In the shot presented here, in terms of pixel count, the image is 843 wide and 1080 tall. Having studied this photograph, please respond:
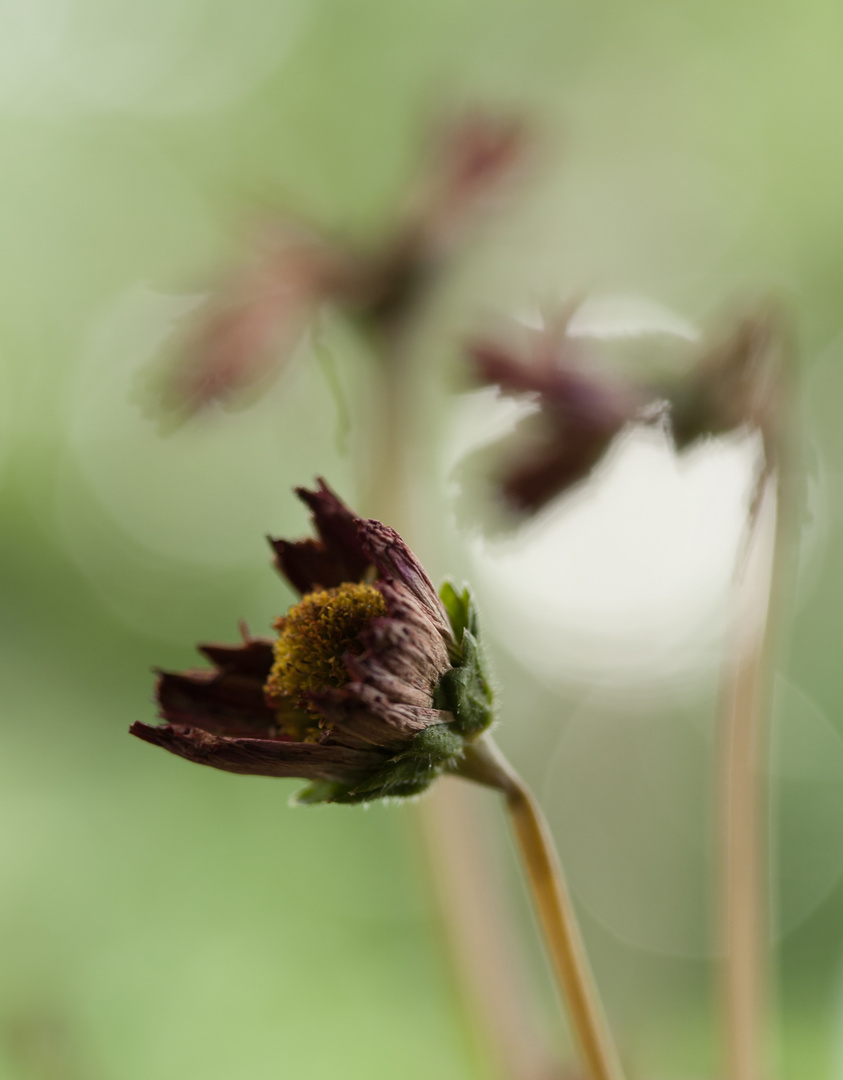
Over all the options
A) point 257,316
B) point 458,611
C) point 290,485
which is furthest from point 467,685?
point 290,485

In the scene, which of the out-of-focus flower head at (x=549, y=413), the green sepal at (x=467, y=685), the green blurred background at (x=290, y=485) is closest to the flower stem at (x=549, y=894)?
the green sepal at (x=467, y=685)

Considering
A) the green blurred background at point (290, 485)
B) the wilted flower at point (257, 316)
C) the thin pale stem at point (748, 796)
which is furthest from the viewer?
the green blurred background at point (290, 485)

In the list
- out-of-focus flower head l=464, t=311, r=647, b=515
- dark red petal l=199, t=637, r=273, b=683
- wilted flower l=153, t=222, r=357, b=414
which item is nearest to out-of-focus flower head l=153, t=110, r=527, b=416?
wilted flower l=153, t=222, r=357, b=414

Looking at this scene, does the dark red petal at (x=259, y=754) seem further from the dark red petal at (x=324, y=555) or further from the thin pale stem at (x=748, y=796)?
the thin pale stem at (x=748, y=796)

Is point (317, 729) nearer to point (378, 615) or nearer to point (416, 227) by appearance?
point (378, 615)

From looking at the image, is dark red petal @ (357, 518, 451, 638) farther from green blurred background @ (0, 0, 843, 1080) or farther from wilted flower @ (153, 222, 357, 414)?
green blurred background @ (0, 0, 843, 1080)

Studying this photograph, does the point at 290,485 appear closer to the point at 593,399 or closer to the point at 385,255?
the point at 385,255
